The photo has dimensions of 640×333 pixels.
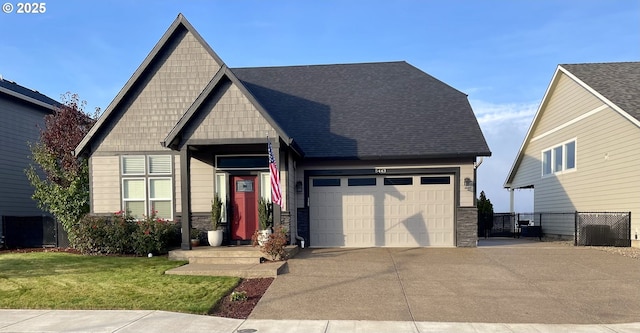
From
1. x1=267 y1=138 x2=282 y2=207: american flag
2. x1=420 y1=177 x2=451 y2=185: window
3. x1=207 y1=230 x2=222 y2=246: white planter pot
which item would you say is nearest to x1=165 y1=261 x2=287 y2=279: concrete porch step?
x1=267 y1=138 x2=282 y2=207: american flag

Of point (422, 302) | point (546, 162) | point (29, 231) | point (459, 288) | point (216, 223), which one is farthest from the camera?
point (546, 162)

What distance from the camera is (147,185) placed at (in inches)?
526

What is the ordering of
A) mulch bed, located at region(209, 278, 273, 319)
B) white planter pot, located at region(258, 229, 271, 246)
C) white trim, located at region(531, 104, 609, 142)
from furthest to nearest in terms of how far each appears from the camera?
white trim, located at region(531, 104, 609, 142), white planter pot, located at region(258, 229, 271, 246), mulch bed, located at region(209, 278, 273, 319)

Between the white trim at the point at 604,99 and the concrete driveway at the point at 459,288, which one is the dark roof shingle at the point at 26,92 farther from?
the white trim at the point at 604,99

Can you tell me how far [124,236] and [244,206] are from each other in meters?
3.49

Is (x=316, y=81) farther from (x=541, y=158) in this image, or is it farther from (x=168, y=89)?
(x=541, y=158)

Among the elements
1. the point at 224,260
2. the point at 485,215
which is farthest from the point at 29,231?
the point at 485,215

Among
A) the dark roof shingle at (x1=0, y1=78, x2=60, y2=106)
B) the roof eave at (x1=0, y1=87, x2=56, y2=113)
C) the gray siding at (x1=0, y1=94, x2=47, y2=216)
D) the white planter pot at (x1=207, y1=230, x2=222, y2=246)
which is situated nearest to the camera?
the white planter pot at (x1=207, y1=230, x2=222, y2=246)

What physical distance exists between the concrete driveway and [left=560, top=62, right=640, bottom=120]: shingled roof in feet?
17.5

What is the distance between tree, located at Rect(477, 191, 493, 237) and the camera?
63.6ft

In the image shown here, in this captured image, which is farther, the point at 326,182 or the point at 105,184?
the point at 326,182

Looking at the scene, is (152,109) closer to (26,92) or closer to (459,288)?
(26,92)

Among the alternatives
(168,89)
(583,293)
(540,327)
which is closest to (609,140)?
(583,293)

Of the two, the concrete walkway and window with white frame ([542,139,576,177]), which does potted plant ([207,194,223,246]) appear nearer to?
the concrete walkway
